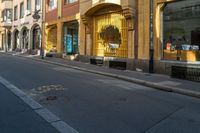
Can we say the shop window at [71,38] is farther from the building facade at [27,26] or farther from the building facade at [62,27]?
the building facade at [27,26]

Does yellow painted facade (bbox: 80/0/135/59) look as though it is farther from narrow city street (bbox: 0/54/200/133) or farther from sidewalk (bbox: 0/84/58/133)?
sidewalk (bbox: 0/84/58/133)

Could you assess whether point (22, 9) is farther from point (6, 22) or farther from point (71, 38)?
point (71, 38)

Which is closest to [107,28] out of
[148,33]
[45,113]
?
[148,33]

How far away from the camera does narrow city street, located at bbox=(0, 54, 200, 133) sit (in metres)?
6.71

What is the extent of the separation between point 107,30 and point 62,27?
24.2 ft

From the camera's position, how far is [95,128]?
21.3ft

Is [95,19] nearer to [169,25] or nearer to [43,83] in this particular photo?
[169,25]

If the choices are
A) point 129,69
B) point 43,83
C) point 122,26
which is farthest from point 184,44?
point 43,83

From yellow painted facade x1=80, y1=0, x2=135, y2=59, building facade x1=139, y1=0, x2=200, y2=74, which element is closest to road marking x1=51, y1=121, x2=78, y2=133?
building facade x1=139, y1=0, x2=200, y2=74

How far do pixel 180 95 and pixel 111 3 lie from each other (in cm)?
1009

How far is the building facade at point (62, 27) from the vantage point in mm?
25402

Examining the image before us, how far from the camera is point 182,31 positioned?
15.7m

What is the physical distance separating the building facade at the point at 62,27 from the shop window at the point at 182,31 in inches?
372

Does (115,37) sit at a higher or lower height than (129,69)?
higher
